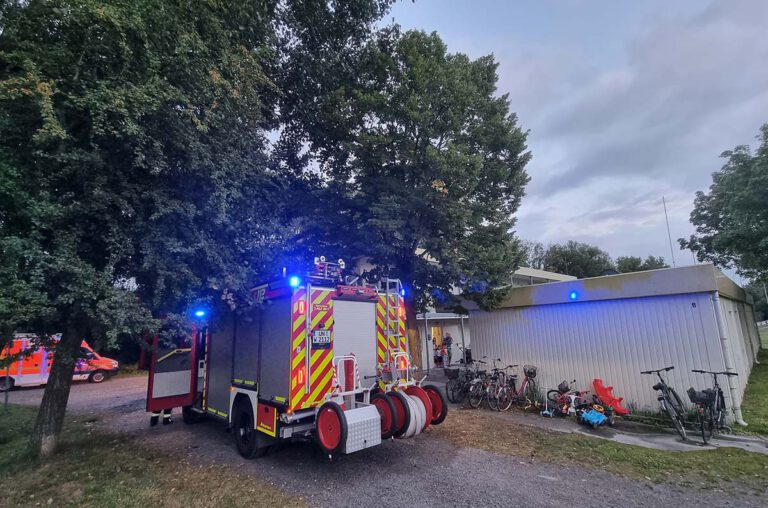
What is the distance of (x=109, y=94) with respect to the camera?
14.9 ft

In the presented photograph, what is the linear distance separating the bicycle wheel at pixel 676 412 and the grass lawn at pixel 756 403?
119 centimetres

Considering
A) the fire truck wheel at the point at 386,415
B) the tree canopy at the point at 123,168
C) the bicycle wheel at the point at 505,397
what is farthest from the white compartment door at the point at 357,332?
the bicycle wheel at the point at 505,397

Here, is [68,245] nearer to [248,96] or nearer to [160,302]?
[160,302]

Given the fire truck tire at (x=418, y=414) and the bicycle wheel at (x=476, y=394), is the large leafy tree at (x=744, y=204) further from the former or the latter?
the fire truck tire at (x=418, y=414)

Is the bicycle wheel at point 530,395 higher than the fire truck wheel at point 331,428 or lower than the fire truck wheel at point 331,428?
lower

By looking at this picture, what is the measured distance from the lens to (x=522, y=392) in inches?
379

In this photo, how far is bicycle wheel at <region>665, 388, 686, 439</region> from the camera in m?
6.70

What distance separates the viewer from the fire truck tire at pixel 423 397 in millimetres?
5652

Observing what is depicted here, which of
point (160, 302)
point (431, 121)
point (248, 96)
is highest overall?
point (431, 121)

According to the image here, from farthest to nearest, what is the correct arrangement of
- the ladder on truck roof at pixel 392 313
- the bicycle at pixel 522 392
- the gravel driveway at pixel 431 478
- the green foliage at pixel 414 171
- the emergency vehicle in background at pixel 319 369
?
the green foliage at pixel 414 171
the bicycle at pixel 522 392
the ladder on truck roof at pixel 392 313
the emergency vehicle in background at pixel 319 369
the gravel driveway at pixel 431 478

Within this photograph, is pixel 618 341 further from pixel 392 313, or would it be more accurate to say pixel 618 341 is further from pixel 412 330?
pixel 392 313

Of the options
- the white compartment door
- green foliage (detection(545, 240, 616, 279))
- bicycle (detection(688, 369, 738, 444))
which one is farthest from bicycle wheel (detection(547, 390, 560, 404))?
green foliage (detection(545, 240, 616, 279))

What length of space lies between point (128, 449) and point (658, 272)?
36.6 feet

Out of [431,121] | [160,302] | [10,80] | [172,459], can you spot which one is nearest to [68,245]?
[160,302]
